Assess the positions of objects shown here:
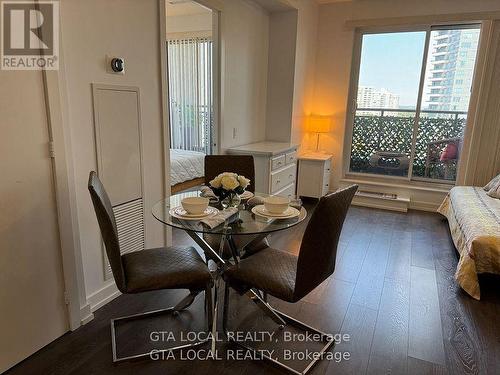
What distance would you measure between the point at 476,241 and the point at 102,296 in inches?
108

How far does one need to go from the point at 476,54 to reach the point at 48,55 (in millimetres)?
4732

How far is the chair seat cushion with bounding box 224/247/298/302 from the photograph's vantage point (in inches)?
67.8

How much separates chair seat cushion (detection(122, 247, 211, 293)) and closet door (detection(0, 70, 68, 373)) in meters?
0.44

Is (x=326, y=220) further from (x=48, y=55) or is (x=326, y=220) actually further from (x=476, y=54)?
(x=476, y=54)

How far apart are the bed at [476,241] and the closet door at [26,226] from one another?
2829 mm

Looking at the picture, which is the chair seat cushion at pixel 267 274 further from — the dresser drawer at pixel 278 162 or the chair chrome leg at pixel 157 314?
the dresser drawer at pixel 278 162

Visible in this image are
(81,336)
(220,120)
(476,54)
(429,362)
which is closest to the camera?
(429,362)

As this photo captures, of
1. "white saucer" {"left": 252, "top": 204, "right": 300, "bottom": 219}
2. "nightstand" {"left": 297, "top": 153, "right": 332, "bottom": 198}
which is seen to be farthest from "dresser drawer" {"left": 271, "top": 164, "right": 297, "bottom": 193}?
"white saucer" {"left": 252, "top": 204, "right": 300, "bottom": 219}

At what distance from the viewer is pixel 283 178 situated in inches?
163

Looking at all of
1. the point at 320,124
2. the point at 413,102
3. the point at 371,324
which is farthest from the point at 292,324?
the point at 413,102

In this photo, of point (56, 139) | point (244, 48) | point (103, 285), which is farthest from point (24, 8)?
point (244, 48)

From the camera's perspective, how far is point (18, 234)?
1.68m

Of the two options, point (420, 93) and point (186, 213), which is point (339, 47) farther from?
point (186, 213)

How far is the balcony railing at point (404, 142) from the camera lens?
468 cm
